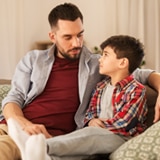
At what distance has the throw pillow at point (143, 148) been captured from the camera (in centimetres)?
130

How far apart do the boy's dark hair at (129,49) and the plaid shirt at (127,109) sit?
0.09 metres

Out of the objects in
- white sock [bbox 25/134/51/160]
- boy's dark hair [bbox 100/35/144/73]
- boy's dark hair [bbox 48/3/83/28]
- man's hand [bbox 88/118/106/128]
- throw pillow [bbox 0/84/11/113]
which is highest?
boy's dark hair [bbox 48/3/83/28]

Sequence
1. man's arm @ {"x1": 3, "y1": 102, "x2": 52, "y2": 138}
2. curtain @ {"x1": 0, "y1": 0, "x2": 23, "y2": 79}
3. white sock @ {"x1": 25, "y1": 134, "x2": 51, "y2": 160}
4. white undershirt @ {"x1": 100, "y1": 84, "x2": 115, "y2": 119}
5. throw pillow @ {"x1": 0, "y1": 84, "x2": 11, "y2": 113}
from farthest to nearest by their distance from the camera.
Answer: curtain @ {"x1": 0, "y1": 0, "x2": 23, "y2": 79} → throw pillow @ {"x1": 0, "y1": 84, "x2": 11, "y2": 113} → white undershirt @ {"x1": 100, "y1": 84, "x2": 115, "y2": 119} → man's arm @ {"x1": 3, "y1": 102, "x2": 52, "y2": 138} → white sock @ {"x1": 25, "y1": 134, "x2": 51, "y2": 160}

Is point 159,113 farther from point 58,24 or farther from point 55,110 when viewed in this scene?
point 58,24

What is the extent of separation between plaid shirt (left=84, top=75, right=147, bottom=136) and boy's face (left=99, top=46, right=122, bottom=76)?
0.27 feet

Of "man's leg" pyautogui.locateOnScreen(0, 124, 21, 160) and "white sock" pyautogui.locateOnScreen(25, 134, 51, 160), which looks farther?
"man's leg" pyautogui.locateOnScreen(0, 124, 21, 160)

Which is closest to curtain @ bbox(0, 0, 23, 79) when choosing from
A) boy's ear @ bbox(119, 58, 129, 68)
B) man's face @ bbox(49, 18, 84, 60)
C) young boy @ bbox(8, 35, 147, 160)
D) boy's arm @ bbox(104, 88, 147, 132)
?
man's face @ bbox(49, 18, 84, 60)

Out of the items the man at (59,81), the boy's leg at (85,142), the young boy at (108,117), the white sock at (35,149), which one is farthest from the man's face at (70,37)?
the white sock at (35,149)

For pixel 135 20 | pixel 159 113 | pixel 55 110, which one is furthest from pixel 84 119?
pixel 135 20

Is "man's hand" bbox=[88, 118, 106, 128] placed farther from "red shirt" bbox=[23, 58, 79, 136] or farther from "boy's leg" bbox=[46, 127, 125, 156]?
"red shirt" bbox=[23, 58, 79, 136]

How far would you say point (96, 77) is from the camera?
187 centimetres

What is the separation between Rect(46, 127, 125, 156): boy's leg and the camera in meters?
1.32

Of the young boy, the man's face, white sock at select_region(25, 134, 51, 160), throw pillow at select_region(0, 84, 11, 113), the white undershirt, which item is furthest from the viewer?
throw pillow at select_region(0, 84, 11, 113)

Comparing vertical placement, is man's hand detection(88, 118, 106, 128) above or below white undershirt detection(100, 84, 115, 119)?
below
